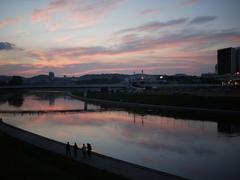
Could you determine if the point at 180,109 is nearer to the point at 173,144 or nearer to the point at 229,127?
the point at 229,127

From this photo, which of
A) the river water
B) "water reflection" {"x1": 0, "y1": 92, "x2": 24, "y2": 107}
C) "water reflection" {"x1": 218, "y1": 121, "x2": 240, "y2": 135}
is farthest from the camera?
"water reflection" {"x1": 0, "y1": 92, "x2": 24, "y2": 107}

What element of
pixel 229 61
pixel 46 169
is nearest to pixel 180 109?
pixel 46 169

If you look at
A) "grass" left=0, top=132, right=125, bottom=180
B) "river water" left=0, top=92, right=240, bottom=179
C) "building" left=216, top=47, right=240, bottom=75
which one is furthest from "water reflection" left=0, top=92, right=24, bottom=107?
"building" left=216, top=47, right=240, bottom=75

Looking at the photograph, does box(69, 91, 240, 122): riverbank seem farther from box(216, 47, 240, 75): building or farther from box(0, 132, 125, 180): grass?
box(216, 47, 240, 75): building

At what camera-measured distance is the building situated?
123 m

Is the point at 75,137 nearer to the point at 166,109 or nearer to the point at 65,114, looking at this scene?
the point at 65,114

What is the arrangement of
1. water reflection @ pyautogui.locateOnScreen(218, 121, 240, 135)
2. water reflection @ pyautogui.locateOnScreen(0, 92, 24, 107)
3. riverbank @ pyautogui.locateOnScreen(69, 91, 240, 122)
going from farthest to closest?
water reflection @ pyautogui.locateOnScreen(0, 92, 24, 107)
riverbank @ pyautogui.locateOnScreen(69, 91, 240, 122)
water reflection @ pyautogui.locateOnScreen(218, 121, 240, 135)

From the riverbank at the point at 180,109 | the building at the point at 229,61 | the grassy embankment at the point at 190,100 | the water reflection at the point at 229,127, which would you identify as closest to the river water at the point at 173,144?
the water reflection at the point at 229,127

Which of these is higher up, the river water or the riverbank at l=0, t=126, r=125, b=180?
the riverbank at l=0, t=126, r=125, b=180

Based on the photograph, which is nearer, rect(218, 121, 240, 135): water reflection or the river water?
the river water

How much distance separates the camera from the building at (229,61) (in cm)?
12294

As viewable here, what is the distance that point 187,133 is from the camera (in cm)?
2509

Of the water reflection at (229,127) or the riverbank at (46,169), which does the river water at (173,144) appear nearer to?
the water reflection at (229,127)

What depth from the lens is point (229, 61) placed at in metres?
124
